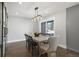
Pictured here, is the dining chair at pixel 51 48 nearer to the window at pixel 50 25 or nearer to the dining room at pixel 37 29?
the dining room at pixel 37 29

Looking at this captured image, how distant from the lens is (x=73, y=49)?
3.38 metres

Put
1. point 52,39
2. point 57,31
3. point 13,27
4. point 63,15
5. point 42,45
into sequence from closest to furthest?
point 52,39
point 13,27
point 42,45
point 63,15
point 57,31

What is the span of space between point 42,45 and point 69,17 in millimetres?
1703

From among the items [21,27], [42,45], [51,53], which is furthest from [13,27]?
[51,53]

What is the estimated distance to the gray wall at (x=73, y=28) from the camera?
129 inches

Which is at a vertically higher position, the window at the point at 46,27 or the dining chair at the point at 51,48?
the window at the point at 46,27

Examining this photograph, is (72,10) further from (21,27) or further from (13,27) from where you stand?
(13,27)

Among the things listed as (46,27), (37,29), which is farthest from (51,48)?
(46,27)

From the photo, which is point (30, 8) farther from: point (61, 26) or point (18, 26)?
point (61, 26)

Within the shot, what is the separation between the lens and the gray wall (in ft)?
10.8

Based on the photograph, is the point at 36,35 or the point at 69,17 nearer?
the point at 69,17

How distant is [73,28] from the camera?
3.44 metres

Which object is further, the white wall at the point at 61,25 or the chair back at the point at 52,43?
the white wall at the point at 61,25

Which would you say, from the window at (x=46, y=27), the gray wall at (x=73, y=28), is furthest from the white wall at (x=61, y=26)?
the window at (x=46, y=27)
